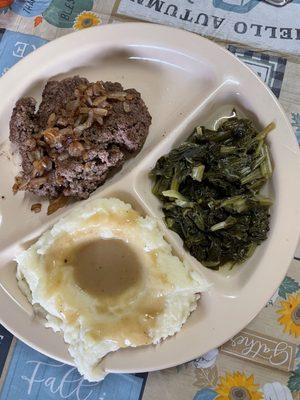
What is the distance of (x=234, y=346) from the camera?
11.4 feet

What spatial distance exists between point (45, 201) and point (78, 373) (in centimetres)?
132

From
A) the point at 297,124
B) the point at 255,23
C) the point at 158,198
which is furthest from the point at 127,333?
the point at 255,23

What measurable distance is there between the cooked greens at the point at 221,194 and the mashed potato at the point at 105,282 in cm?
23

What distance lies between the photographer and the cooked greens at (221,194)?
329 centimetres

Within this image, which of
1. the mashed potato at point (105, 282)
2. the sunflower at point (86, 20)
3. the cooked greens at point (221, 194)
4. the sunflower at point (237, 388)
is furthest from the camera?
the sunflower at point (86, 20)

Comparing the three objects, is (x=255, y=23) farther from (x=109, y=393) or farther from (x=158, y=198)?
(x=109, y=393)

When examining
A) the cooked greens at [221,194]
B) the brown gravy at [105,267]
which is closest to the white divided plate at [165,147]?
the cooked greens at [221,194]

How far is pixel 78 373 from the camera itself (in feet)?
11.6

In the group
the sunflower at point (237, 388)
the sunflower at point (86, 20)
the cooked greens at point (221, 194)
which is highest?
the sunflower at point (86, 20)

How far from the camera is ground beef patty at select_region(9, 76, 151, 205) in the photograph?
330 cm

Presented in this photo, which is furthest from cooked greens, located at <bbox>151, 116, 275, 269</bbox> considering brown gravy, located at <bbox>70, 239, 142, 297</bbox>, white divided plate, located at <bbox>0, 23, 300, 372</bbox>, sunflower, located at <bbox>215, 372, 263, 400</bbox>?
sunflower, located at <bbox>215, 372, 263, 400</bbox>

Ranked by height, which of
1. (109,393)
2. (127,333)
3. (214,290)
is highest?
(214,290)

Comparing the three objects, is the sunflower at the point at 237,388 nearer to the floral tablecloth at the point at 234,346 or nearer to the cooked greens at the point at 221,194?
the floral tablecloth at the point at 234,346

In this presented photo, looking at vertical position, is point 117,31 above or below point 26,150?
above
